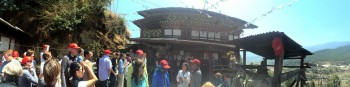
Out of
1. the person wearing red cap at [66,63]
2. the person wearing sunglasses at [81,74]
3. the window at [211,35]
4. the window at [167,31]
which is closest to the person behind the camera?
the person wearing sunglasses at [81,74]

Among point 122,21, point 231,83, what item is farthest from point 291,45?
point 122,21

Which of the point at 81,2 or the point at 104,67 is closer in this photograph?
the point at 104,67

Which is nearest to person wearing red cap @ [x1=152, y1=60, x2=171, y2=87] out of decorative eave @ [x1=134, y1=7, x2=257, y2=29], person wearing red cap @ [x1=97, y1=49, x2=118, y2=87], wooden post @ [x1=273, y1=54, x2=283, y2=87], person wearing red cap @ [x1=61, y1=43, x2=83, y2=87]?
person wearing red cap @ [x1=97, y1=49, x2=118, y2=87]

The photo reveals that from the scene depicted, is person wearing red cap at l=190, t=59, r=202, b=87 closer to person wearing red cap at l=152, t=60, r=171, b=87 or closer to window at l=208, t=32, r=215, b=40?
person wearing red cap at l=152, t=60, r=171, b=87

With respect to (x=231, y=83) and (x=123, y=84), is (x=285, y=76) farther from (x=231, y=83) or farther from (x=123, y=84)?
(x=123, y=84)

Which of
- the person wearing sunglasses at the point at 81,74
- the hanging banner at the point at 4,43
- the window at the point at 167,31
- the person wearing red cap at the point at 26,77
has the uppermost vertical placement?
the window at the point at 167,31

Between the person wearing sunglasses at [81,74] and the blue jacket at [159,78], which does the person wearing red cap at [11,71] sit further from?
the blue jacket at [159,78]

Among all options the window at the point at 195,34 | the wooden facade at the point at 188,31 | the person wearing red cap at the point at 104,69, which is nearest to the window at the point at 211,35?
the wooden facade at the point at 188,31

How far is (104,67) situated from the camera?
34.1 feet

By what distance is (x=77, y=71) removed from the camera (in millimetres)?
5617

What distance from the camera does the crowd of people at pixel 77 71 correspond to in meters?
5.39

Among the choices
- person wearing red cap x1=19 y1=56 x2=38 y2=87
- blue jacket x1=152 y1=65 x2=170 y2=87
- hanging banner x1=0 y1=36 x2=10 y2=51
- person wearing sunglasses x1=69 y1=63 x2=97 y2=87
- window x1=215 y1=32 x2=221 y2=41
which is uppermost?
window x1=215 y1=32 x2=221 y2=41

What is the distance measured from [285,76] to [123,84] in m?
5.88

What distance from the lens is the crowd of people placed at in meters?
5.39
